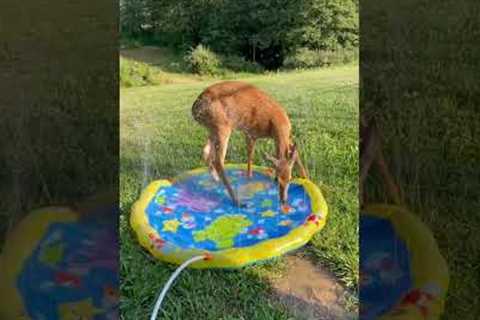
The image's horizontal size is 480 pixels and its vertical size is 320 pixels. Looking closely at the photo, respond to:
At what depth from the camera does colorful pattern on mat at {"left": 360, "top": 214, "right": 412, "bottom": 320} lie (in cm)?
248

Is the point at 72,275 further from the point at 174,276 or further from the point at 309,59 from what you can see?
the point at 309,59

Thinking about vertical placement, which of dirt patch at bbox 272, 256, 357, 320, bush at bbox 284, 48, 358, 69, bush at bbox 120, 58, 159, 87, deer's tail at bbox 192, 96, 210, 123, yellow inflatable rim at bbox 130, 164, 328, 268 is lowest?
dirt patch at bbox 272, 256, 357, 320

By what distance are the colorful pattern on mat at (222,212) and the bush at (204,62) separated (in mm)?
371

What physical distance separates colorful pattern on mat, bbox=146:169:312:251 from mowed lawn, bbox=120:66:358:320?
2.8 inches

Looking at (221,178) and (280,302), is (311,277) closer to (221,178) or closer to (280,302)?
→ (280,302)

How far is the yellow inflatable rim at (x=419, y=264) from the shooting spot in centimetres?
245

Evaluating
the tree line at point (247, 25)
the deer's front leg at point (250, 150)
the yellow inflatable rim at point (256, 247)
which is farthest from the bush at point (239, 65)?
the yellow inflatable rim at point (256, 247)

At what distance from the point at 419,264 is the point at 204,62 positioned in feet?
3.46

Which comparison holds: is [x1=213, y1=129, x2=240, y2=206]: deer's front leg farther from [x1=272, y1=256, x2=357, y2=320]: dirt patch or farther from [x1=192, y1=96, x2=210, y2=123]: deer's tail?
[x1=272, y1=256, x2=357, y2=320]: dirt patch

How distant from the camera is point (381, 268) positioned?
8.18ft

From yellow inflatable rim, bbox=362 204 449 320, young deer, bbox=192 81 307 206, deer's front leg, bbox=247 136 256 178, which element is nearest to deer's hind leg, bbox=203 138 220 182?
young deer, bbox=192 81 307 206

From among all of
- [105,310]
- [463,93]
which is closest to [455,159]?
[463,93]

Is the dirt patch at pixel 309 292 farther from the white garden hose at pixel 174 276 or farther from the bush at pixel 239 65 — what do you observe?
the bush at pixel 239 65

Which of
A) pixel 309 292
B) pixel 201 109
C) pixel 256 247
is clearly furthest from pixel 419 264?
pixel 201 109
